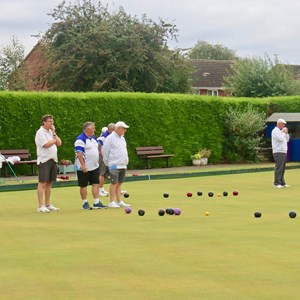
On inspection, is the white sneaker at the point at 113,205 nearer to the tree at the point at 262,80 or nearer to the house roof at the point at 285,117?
the house roof at the point at 285,117

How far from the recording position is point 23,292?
527 centimetres

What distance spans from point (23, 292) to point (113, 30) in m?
28.4

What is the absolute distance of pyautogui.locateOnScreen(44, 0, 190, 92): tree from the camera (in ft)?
105

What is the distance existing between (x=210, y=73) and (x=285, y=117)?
30.8 meters

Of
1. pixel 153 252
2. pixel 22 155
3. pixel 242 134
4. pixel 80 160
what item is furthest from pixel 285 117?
pixel 153 252

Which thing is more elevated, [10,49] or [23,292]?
[10,49]

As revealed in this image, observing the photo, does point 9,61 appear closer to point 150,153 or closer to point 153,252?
point 150,153

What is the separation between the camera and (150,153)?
865 inches

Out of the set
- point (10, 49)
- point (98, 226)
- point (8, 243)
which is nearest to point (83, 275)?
point (8, 243)

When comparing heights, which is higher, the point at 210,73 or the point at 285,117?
the point at 210,73

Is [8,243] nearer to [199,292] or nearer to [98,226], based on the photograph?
[98,226]

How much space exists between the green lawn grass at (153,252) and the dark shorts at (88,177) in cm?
47

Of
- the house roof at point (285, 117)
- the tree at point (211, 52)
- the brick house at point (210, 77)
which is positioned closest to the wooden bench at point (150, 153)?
the house roof at point (285, 117)

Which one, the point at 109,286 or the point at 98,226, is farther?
the point at 98,226
